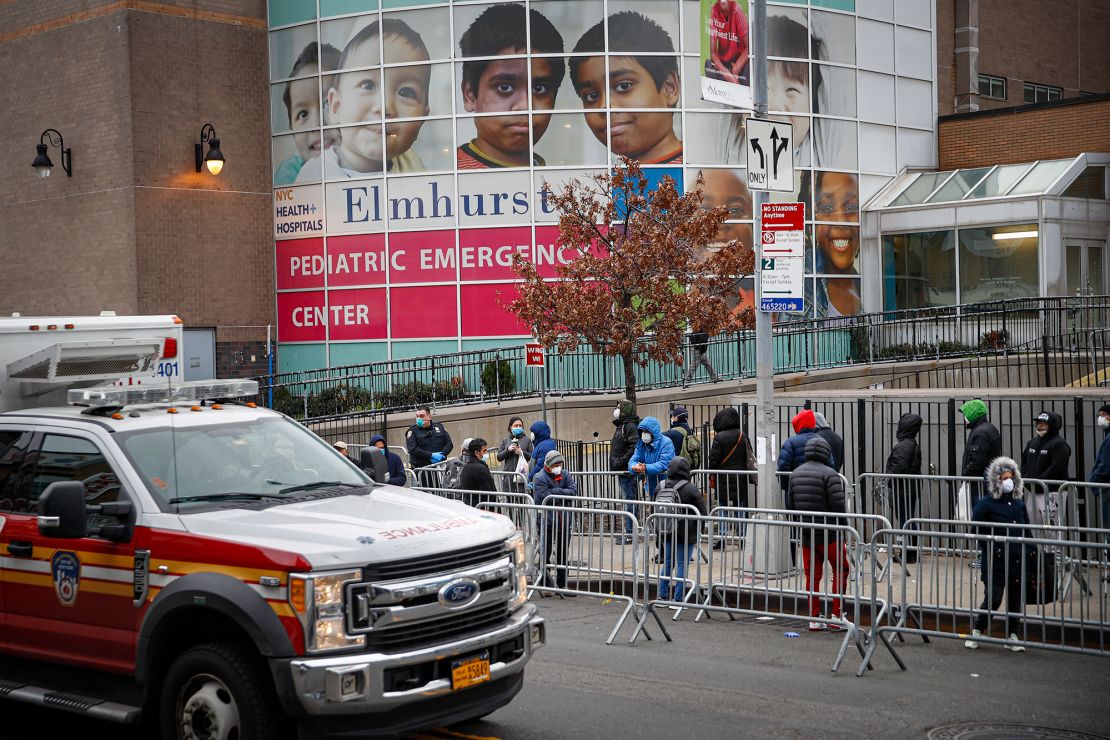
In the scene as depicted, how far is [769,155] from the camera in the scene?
41.1ft

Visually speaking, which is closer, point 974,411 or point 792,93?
point 974,411

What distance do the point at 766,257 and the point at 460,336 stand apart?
16.1 metres

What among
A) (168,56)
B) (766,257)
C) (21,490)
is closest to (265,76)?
(168,56)

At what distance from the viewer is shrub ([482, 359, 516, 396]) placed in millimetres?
24845

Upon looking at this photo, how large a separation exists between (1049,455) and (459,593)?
8776mm

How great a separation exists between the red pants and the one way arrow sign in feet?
12.4

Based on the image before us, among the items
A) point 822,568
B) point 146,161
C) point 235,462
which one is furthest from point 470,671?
point 146,161

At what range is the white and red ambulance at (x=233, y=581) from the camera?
6.17 meters

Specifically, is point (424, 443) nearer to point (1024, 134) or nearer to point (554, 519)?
point (554, 519)

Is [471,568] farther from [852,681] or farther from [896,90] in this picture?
[896,90]

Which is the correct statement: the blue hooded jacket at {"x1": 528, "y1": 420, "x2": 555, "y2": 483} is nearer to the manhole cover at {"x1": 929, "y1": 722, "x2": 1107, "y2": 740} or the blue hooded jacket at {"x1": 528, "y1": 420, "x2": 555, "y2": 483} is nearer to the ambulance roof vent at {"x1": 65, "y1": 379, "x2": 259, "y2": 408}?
the ambulance roof vent at {"x1": 65, "y1": 379, "x2": 259, "y2": 408}

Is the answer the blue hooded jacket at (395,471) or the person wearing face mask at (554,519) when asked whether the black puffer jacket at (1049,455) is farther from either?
the blue hooded jacket at (395,471)

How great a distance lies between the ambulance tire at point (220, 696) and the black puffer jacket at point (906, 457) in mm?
9142

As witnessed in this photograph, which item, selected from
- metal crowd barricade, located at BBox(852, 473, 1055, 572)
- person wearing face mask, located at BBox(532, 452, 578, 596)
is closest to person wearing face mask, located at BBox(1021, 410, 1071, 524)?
metal crowd barricade, located at BBox(852, 473, 1055, 572)
